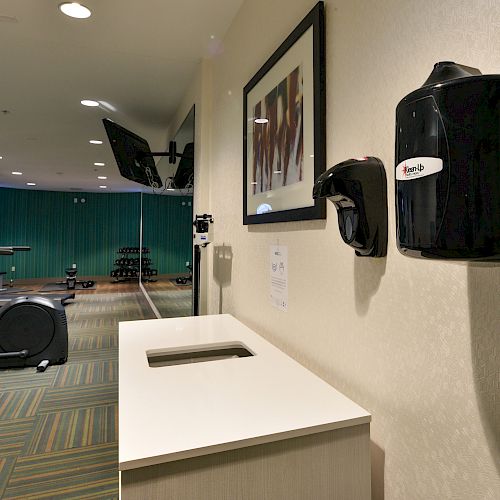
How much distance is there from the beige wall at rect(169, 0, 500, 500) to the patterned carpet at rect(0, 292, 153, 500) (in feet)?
4.51

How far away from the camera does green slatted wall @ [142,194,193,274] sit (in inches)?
148

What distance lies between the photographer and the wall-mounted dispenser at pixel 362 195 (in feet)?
3.14

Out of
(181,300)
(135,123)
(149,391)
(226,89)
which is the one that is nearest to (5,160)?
(135,123)

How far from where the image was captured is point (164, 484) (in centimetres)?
76

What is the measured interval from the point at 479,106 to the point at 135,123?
15.2ft

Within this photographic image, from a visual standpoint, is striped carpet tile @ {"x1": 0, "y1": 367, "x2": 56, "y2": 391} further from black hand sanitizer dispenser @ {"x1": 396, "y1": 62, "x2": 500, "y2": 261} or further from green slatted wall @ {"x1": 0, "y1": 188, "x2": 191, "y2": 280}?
green slatted wall @ {"x1": 0, "y1": 188, "x2": 191, "y2": 280}

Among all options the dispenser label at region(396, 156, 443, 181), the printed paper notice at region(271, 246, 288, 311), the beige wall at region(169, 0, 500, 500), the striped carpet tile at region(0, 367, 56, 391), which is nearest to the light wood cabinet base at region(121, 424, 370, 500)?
the beige wall at region(169, 0, 500, 500)

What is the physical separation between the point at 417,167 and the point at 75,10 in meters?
2.45

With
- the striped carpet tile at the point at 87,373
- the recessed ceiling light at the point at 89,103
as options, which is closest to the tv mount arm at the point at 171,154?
the recessed ceiling light at the point at 89,103

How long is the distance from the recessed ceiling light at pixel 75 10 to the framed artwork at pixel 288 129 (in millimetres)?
1129

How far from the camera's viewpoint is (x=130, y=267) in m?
8.38

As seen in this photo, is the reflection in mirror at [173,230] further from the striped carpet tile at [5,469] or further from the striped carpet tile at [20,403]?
the striped carpet tile at [5,469]

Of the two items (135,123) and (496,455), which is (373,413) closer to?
(496,455)

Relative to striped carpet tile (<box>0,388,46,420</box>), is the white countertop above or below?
above
